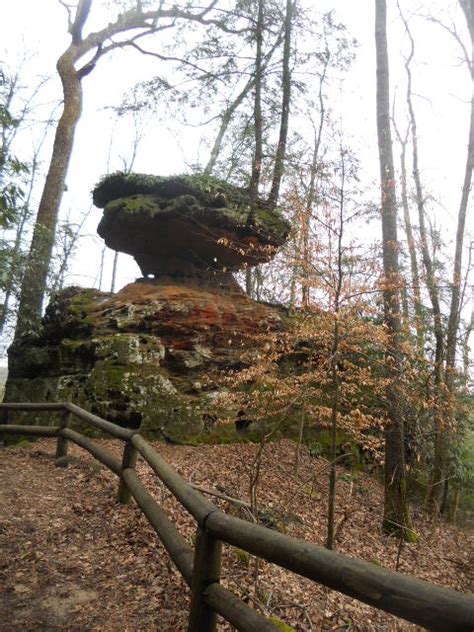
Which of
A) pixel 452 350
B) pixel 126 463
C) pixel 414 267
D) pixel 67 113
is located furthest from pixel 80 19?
pixel 452 350

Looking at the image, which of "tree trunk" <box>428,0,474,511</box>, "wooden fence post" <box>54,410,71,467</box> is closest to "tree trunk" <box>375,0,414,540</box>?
"tree trunk" <box>428,0,474,511</box>

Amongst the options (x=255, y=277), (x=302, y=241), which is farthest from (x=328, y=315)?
(x=255, y=277)

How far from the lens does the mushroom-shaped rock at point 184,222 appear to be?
451 inches

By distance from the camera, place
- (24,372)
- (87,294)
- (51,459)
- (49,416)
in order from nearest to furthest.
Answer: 1. (51,459)
2. (49,416)
3. (24,372)
4. (87,294)

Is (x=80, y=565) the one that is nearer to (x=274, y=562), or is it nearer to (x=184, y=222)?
(x=274, y=562)

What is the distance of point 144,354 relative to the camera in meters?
9.41

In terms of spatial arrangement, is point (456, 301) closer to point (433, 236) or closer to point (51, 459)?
point (433, 236)

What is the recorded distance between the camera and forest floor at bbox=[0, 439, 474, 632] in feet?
10.5

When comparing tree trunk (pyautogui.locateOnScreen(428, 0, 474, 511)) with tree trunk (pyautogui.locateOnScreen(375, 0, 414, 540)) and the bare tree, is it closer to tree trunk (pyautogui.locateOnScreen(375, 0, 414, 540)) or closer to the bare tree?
tree trunk (pyautogui.locateOnScreen(375, 0, 414, 540))

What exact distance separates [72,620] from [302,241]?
20.7 feet

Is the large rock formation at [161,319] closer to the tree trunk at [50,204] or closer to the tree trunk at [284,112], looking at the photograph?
the tree trunk at [50,204]

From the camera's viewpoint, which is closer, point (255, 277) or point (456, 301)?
point (456, 301)

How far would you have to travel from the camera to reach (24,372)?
34.9ft

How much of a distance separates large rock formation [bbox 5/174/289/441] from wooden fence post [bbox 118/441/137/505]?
3546 millimetres
